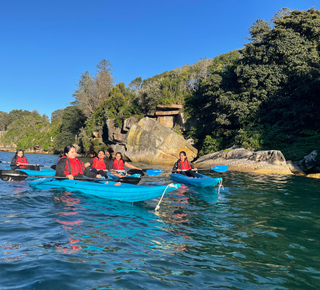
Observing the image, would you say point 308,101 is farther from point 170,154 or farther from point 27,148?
point 27,148

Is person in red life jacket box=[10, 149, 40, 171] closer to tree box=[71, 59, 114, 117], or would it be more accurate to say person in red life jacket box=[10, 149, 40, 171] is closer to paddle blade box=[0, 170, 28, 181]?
paddle blade box=[0, 170, 28, 181]

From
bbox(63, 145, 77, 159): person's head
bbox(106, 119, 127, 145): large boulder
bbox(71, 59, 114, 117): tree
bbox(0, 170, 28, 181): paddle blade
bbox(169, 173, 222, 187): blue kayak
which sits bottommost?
bbox(169, 173, 222, 187): blue kayak

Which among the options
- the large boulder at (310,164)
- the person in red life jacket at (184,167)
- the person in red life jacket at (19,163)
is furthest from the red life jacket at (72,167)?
Answer: the large boulder at (310,164)

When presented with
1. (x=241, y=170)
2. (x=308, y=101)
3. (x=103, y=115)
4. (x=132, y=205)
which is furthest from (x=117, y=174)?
(x=103, y=115)

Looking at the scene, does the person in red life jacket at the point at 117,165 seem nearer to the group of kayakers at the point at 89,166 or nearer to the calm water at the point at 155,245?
the group of kayakers at the point at 89,166

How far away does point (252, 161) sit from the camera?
19.1 metres

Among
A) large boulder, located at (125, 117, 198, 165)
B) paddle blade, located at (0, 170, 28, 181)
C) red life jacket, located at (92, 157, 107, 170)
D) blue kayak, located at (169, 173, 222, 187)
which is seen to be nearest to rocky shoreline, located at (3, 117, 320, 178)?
large boulder, located at (125, 117, 198, 165)

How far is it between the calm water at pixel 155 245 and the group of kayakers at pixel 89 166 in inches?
40.6

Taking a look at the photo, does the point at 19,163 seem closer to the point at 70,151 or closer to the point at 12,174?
the point at 12,174

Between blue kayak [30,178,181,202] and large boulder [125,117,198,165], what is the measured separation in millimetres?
18098

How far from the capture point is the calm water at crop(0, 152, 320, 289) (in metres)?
3.31

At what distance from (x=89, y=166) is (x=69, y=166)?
3.33 m

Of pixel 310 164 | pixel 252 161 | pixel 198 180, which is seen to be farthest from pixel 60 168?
pixel 310 164

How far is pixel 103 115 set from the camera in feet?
135
